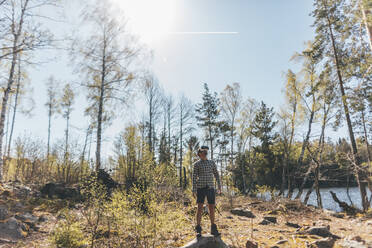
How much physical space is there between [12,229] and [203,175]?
200 inches

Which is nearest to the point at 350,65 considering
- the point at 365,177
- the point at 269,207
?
the point at 365,177

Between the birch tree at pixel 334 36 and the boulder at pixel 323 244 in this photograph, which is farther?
the birch tree at pixel 334 36

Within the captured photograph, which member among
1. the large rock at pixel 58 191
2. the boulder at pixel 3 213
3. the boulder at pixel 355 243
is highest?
the large rock at pixel 58 191

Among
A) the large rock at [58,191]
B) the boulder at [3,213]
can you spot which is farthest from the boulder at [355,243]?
the large rock at [58,191]

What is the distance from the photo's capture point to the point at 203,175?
4.33 meters

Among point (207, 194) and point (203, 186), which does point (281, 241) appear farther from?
point (203, 186)

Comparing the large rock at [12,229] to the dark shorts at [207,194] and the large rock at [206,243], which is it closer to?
the large rock at [206,243]

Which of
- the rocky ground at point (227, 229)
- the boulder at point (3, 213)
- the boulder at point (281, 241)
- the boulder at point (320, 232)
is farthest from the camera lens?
the boulder at point (3, 213)

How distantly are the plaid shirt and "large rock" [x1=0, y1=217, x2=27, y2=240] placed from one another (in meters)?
4.63

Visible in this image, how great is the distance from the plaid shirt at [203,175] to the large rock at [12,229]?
4.63m

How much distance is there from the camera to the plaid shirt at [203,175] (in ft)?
14.1

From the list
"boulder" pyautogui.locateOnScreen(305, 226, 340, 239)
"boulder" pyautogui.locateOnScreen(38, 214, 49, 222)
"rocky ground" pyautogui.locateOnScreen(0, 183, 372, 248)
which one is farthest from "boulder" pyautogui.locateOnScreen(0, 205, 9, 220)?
"boulder" pyautogui.locateOnScreen(305, 226, 340, 239)

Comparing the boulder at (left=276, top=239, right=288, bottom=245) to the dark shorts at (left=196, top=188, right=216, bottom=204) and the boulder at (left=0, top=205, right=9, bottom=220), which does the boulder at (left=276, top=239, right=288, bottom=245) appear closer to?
the dark shorts at (left=196, top=188, right=216, bottom=204)

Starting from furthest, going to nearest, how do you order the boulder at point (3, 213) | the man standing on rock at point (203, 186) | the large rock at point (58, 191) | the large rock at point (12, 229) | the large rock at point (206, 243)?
1. the large rock at point (58, 191)
2. the boulder at point (3, 213)
3. the large rock at point (12, 229)
4. the man standing on rock at point (203, 186)
5. the large rock at point (206, 243)
